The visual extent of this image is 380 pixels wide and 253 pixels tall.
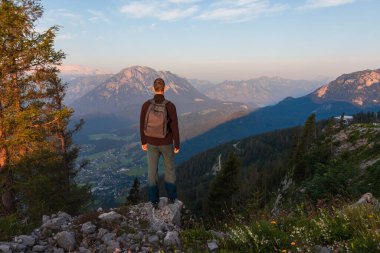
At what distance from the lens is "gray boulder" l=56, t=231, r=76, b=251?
687 centimetres

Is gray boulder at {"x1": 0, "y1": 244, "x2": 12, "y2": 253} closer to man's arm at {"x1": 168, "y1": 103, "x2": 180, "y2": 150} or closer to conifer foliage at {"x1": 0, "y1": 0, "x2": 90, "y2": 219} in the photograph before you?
man's arm at {"x1": 168, "y1": 103, "x2": 180, "y2": 150}

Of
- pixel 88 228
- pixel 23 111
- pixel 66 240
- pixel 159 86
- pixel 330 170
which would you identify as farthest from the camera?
pixel 23 111

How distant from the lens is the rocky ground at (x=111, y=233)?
22.0 ft

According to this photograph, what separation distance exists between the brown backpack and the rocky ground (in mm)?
2271

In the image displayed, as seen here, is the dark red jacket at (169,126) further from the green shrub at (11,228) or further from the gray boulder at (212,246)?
the green shrub at (11,228)

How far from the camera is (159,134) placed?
8758 mm

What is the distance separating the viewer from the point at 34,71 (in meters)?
15.6

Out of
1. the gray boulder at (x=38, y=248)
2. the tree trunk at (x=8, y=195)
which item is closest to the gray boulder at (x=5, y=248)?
the gray boulder at (x=38, y=248)

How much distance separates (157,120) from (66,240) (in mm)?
3877

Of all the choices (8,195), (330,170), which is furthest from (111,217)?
(8,195)

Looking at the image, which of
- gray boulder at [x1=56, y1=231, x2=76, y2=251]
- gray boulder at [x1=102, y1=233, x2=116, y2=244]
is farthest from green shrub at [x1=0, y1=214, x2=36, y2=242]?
gray boulder at [x1=102, y1=233, x2=116, y2=244]

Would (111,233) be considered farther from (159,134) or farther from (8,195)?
(8,195)

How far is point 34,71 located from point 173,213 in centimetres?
1172

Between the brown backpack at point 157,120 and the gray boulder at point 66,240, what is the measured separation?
11.2 ft
